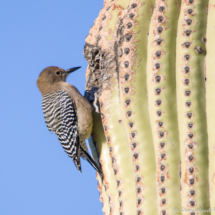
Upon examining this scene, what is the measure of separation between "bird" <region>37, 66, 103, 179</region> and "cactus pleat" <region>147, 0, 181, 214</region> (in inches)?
48.1

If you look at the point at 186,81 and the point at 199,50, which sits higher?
the point at 199,50

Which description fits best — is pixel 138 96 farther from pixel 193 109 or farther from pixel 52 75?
pixel 52 75

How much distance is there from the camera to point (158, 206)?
2426 mm

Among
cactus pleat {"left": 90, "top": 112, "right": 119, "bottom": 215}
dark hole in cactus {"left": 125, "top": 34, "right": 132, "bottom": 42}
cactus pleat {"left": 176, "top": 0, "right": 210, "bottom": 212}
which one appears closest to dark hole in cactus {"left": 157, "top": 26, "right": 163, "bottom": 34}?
cactus pleat {"left": 176, "top": 0, "right": 210, "bottom": 212}

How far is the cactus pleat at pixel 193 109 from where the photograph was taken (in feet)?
7.47

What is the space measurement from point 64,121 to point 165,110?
6.51 ft

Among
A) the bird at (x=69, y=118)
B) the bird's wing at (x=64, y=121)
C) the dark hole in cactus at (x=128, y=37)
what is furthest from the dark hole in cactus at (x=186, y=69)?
the bird's wing at (x=64, y=121)

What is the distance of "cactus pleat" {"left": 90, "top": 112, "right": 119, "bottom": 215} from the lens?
2.98 metres

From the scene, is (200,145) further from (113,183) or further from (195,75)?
(113,183)

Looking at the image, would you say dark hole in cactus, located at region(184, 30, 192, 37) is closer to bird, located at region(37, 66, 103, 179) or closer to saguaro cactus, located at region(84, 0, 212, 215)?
saguaro cactus, located at region(84, 0, 212, 215)

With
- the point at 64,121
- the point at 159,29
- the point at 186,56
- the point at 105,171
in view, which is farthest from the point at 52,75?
the point at 186,56

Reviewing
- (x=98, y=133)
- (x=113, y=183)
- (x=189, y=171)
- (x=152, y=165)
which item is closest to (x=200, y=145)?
(x=189, y=171)

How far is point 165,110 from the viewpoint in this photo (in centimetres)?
245

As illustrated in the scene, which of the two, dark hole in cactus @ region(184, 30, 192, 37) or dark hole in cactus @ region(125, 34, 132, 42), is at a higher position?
dark hole in cactus @ region(125, 34, 132, 42)
